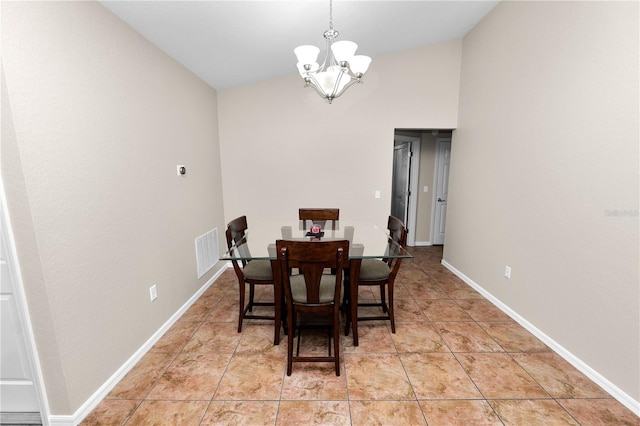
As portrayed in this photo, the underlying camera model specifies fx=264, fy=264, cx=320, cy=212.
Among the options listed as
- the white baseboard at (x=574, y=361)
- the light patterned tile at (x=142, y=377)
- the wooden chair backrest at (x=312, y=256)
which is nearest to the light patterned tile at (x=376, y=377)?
the wooden chair backrest at (x=312, y=256)

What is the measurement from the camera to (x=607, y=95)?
1.69 meters

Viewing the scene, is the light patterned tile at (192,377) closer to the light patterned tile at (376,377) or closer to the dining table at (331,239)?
the dining table at (331,239)

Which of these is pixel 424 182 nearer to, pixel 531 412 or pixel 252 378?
pixel 531 412

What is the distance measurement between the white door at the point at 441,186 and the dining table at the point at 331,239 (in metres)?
2.38

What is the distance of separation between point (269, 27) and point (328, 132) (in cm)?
156

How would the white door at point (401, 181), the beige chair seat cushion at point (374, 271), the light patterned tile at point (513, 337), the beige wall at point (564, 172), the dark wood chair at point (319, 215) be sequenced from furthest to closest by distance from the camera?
the white door at point (401, 181)
the dark wood chair at point (319, 215)
the beige chair seat cushion at point (374, 271)
the light patterned tile at point (513, 337)
the beige wall at point (564, 172)

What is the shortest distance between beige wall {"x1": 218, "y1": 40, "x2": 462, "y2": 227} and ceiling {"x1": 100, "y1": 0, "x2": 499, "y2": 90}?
0.86 feet

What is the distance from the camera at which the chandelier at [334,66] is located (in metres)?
1.79

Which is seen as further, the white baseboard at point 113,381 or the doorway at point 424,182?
the doorway at point 424,182

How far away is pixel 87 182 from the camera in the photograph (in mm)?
1584

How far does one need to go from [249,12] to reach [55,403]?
2.80 metres

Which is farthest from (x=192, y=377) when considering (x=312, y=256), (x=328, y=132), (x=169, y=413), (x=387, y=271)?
(x=328, y=132)

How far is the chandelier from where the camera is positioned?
1.79m

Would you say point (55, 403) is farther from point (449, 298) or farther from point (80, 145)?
point (449, 298)
